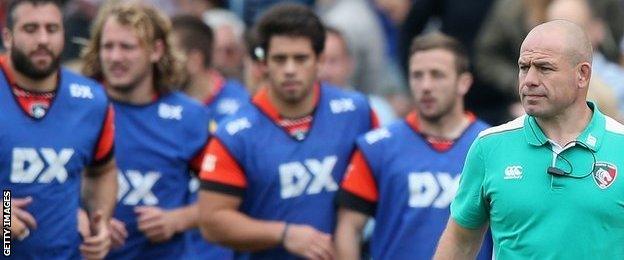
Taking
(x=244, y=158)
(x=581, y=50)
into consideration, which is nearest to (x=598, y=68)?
(x=244, y=158)

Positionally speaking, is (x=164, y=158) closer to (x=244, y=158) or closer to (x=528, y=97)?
(x=244, y=158)

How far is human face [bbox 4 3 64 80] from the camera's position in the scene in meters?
9.49

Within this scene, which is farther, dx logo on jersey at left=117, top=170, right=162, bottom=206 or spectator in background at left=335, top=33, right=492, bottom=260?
dx logo on jersey at left=117, top=170, right=162, bottom=206

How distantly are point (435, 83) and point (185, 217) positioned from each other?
5.89ft

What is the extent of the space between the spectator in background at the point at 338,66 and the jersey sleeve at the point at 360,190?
3.19 m

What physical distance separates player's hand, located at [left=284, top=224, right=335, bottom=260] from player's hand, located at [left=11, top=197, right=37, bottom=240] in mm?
1583

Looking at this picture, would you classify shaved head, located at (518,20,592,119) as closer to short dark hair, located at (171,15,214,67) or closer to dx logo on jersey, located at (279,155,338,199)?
dx logo on jersey, located at (279,155,338,199)

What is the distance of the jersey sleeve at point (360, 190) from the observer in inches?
396

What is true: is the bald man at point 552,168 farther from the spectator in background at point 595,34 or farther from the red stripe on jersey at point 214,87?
the red stripe on jersey at point 214,87

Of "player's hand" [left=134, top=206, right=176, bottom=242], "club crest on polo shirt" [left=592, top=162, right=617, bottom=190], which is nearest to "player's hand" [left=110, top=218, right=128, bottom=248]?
"player's hand" [left=134, top=206, right=176, bottom=242]

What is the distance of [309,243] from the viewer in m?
10.1

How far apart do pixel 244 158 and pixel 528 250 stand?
3.16 meters

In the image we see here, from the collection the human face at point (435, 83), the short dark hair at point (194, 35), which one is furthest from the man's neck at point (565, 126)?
the short dark hair at point (194, 35)

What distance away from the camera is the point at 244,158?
10.3 meters
